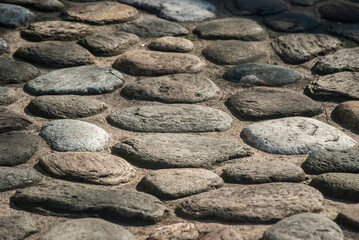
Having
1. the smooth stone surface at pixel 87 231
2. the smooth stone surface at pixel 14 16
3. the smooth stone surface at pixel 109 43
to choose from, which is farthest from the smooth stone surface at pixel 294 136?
the smooth stone surface at pixel 14 16

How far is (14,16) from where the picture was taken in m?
2.82

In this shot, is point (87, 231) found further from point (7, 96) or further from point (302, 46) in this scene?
point (302, 46)

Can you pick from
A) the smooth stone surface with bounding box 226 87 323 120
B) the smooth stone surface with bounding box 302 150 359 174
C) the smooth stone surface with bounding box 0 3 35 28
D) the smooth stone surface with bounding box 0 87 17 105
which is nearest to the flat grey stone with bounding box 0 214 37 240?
the smooth stone surface with bounding box 0 87 17 105

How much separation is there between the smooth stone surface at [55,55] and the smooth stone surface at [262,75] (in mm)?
652

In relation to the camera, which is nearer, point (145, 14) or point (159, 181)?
point (159, 181)

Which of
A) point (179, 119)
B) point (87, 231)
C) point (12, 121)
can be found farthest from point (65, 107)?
point (87, 231)

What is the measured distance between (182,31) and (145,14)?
0.97 ft

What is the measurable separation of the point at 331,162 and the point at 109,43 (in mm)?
1268

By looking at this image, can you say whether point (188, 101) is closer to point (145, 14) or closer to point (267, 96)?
point (267, 96)

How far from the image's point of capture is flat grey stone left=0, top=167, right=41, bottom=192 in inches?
66.4

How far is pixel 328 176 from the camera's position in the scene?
1782mm

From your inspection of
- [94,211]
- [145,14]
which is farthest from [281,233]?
[145,14]

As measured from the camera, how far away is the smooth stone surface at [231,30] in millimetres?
2852

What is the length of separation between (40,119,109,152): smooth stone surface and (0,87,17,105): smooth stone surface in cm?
26
